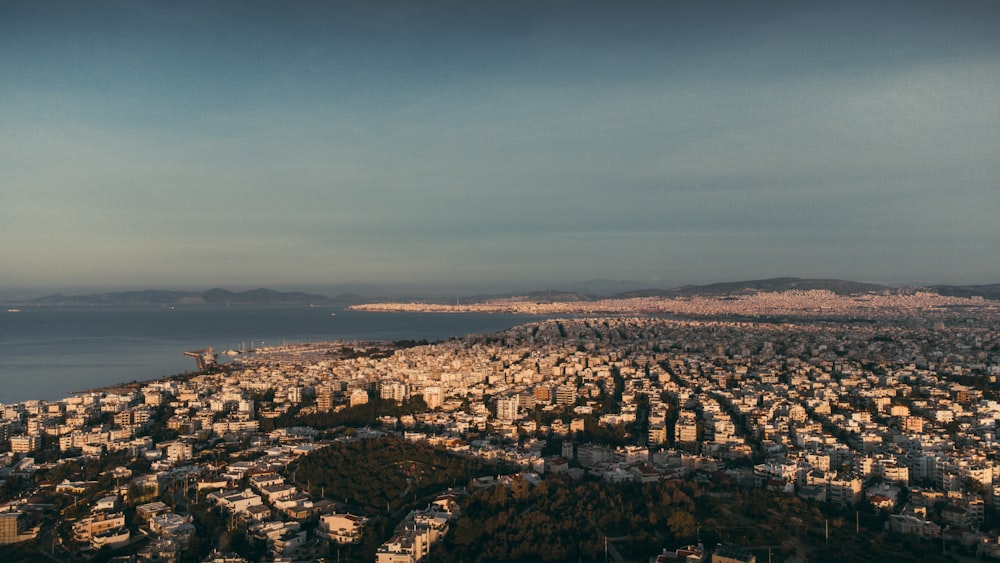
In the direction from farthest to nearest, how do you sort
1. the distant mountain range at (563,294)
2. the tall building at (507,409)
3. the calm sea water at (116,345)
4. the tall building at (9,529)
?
1. the distant mountain range at (563,294)
2. the calm sea water at (116,345)
3. the tall building at (507,409)
4. the tall building at (9,529)

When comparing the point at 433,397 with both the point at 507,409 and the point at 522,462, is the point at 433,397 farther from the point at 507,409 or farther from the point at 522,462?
the point at 522,462

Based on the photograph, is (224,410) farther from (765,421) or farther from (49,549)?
(765,421)

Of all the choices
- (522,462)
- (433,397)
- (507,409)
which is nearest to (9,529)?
(522,462)

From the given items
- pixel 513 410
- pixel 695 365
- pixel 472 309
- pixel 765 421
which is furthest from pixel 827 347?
pixel 472 309

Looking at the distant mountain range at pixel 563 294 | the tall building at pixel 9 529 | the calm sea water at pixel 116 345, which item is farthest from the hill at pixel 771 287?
the tall building at pixel 9 529

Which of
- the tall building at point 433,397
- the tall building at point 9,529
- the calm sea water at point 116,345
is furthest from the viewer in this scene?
the calm sea water at point 116,345

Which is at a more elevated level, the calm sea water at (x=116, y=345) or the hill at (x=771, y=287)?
the hill at (x=771, y=287)

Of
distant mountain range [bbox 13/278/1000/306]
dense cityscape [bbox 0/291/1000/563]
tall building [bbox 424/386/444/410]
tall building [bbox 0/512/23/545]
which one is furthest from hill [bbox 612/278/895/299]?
tall building [bbox 0/512/23/545]

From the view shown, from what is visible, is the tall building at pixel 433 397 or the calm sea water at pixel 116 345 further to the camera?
the calm sea water at pixel 116 345

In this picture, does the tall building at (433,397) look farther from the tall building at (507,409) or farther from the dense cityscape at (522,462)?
the tall building at (507,409)

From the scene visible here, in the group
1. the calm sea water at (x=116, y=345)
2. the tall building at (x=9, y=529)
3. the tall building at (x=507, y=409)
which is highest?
the tall building at (x=507, y=409)
